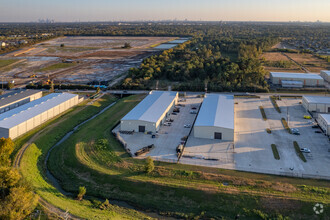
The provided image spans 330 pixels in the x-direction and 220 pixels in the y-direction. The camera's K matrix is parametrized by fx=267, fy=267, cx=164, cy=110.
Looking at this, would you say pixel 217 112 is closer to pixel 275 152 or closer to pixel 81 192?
pixel 275 152

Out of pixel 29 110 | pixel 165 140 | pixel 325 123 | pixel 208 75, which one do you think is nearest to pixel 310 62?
pixel 208 75

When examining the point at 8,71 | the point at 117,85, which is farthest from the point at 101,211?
the point at 8,71

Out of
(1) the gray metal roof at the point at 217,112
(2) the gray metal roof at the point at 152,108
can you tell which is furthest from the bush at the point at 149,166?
(1) the gray metal roof at the point at 217,112

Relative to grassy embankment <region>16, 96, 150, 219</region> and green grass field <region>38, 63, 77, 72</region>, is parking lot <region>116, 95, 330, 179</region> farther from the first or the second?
A: green grass field <region>38, 63, 77, 72</region>

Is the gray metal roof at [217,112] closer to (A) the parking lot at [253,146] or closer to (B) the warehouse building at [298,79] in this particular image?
(A) the parking lot at [253,146]

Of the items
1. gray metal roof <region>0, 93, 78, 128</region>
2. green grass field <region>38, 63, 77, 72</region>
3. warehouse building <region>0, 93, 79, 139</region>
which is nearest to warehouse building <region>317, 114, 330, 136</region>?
warehouse building <region>0, 93, 79, 139</region>

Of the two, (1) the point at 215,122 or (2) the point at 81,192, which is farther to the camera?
(1) the point at 215,122
